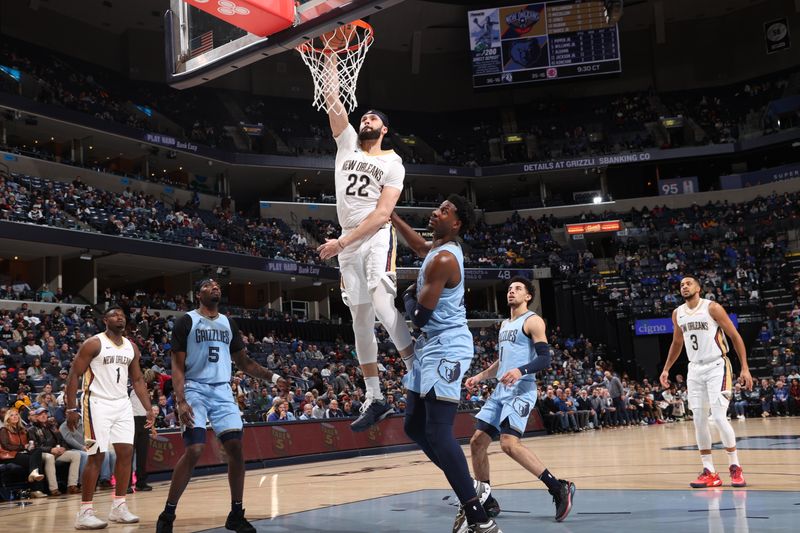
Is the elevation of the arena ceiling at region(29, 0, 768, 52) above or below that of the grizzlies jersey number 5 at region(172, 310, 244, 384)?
above

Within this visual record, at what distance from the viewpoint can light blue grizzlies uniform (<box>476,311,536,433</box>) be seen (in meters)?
7.23

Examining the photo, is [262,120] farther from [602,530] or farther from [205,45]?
[602,530]

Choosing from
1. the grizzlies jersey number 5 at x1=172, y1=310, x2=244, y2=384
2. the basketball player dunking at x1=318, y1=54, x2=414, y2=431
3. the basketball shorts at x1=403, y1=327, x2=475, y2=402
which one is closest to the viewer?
the basketball shorts at x1=403, y1=327, x2=475, y2=402

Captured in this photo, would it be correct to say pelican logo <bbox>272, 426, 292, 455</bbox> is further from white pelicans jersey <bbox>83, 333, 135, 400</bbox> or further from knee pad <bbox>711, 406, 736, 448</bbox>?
knee pad <bbox>711, 406, 736, 448</bbox>

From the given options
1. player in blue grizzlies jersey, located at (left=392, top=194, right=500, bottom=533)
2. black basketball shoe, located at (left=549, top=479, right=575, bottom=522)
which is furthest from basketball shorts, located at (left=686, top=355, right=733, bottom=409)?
player in blue grizzlies jersey, located at (left=392, top=194, right=500, bottom=533)

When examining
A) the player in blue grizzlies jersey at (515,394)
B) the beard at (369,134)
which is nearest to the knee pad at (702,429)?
the player in blue grizzlies jersey at (515,394)

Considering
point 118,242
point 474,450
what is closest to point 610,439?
point 474,450

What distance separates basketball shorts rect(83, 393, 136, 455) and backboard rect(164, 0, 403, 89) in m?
3.19

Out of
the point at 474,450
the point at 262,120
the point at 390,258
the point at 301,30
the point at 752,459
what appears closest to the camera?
the point at 390,258

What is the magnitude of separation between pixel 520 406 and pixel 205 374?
2779 millimetres

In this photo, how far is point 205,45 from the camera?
762 centimetres

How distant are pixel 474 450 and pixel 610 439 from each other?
443 inches

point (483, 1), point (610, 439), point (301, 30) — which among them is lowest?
point (610, 439)

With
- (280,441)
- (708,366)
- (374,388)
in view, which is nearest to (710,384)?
(708,366)
